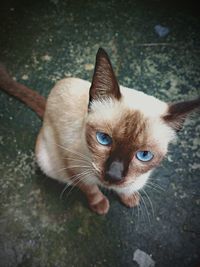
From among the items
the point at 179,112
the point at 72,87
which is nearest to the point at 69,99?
the point at 72,87

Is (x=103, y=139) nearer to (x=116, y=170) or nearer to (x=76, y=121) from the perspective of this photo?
(x=116, y=170)

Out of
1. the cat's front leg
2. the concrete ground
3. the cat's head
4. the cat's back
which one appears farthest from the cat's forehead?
the concrete ground

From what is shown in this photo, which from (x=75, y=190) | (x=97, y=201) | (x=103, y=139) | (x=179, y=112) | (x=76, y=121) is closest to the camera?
(x=179, y=112)

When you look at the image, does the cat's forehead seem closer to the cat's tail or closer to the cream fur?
the cream fur

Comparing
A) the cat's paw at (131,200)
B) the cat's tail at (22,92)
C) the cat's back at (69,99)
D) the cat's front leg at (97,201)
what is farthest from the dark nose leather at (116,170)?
the cat's tail at (22,92)

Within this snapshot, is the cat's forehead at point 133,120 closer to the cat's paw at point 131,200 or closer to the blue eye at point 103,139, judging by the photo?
the blue eye at point 103,139

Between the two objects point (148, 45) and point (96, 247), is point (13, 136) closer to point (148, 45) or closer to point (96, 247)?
point (96, 247)
